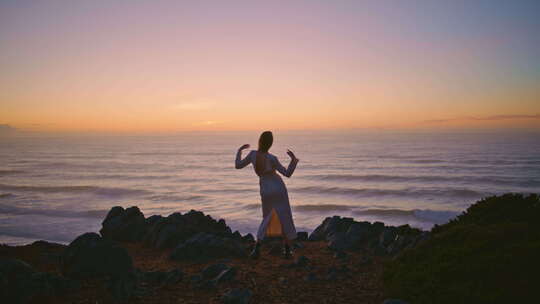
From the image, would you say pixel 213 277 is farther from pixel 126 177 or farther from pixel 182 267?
pixel 126 177

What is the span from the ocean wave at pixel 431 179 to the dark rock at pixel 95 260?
30250 mm

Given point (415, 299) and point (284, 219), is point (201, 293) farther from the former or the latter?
point (415, 299)

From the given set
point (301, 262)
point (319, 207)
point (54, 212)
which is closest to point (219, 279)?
point (301, 262)

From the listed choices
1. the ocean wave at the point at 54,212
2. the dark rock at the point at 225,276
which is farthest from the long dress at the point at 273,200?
the ocean wave at the point at 54,212

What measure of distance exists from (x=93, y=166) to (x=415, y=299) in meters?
50.8

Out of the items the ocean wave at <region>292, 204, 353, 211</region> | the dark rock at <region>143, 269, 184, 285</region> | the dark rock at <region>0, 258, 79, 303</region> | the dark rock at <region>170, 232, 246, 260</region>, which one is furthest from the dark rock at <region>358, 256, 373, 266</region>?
the ocean wave at <region>292, 204, 353, 211</region>

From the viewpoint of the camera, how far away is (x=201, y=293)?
5.28 metres

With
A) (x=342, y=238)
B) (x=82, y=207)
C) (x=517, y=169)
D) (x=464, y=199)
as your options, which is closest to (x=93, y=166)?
(x=82, y=207)

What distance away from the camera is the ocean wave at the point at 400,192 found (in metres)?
26.3

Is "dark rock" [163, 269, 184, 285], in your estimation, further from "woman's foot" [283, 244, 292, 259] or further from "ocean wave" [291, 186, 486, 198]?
"ocean wave" [291, 186, 486, 198]

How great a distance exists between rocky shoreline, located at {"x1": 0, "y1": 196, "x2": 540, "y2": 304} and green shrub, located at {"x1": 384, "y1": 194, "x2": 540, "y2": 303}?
0.28 feet

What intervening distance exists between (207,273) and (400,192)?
2419cm

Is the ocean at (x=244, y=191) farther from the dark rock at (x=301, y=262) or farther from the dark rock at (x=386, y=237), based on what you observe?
the dark rock at (x=301, y=262)

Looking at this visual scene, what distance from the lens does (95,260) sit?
5.74 metres
